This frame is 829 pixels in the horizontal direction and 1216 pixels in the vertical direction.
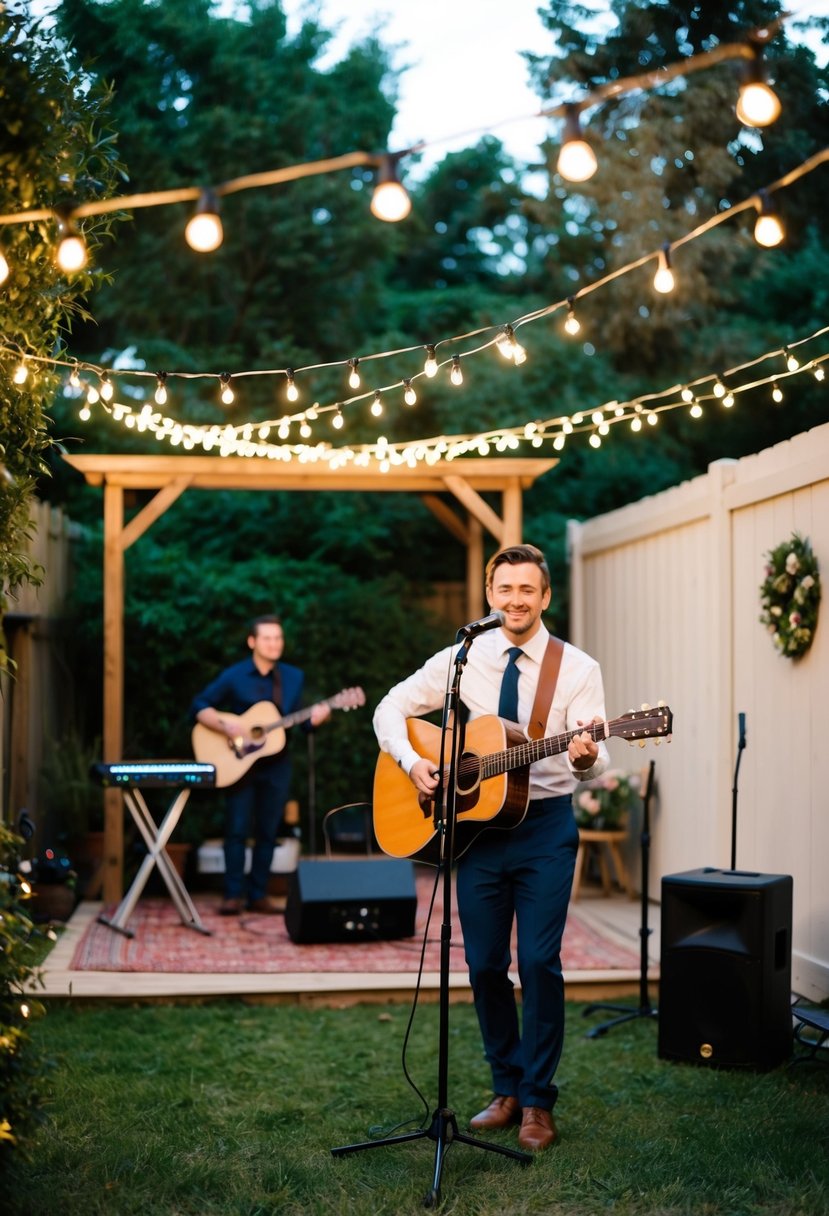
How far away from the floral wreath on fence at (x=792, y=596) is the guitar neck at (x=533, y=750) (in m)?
1.90

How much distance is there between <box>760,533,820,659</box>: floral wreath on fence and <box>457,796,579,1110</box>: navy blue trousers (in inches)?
71.8

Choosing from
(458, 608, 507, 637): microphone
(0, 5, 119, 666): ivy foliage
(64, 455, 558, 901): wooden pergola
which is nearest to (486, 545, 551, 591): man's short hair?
(458, 608, 507, 637): microphone

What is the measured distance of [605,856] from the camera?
8273 mm

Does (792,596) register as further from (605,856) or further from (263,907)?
(263,907)

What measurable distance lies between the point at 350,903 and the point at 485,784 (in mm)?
2941

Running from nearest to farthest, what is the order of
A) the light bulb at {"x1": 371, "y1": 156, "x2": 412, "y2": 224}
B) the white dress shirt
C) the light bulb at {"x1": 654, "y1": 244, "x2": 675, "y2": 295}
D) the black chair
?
the light bulb at {"x1": 371, "y1": 156, "x2": 412, "y2": 224} < the light bulb at {"x1": 654, "y1": 244, "x2": 675, "y2": 295} < the white dress shirt < the black chair

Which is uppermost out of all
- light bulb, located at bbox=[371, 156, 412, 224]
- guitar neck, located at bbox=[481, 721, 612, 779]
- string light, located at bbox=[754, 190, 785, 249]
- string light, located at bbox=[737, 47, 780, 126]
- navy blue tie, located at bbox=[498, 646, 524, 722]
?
string light, located at bbox=[737, 47, 780, 126]

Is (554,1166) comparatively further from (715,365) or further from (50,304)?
(715,365)

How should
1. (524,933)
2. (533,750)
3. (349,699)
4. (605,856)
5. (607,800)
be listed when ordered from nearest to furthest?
(533,750) → (524,933) → (349,699) → (607,800) → (605,856)

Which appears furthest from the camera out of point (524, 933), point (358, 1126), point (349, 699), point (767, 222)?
point (349, 699)

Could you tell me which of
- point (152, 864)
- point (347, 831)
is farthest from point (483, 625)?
point (347, 831)

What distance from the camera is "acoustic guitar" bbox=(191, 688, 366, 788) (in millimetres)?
7336

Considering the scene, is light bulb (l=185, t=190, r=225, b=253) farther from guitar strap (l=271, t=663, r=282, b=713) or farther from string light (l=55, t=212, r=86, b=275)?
guitar strap (l=271, t=663, r=282, b=713)

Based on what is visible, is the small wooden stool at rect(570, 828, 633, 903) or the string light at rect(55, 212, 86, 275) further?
the small wooden stool at rect(570, 828, 633, 903)
